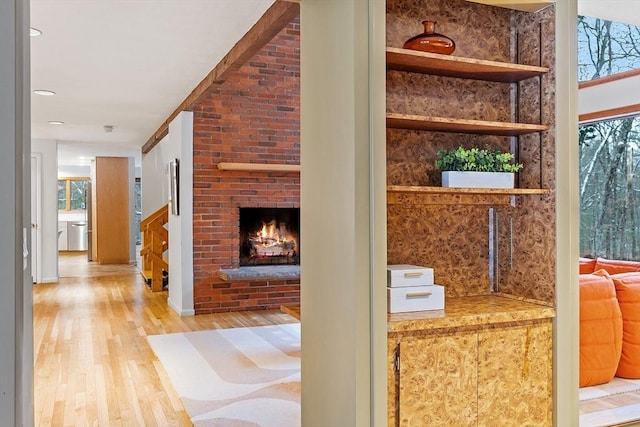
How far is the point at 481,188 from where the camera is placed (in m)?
2.41

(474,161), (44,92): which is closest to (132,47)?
(44,92)

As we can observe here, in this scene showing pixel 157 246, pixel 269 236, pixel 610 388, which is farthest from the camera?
pixel 157 246

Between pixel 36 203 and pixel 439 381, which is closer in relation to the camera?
pixel 439 381

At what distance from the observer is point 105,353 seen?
4.38m

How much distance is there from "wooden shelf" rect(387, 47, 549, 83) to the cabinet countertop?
1064mm

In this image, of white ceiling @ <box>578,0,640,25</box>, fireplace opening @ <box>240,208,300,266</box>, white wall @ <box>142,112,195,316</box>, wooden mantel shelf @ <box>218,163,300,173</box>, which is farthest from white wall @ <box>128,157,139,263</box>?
white ceiling @ <box>578,0,640,25</box>

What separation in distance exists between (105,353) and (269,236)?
2.55 m

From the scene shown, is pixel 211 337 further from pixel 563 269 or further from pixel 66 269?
pixel 66 269

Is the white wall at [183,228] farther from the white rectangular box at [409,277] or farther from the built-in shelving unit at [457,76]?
the white rectangular box at [409,277]

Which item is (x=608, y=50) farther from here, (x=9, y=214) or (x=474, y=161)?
(x=9, y=214)

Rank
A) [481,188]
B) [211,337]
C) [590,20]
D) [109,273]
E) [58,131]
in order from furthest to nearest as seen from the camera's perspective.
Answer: [109,273] < [58,131] < [211,337] < [590,20] < [481,188]

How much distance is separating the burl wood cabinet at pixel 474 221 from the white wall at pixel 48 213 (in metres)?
7.76

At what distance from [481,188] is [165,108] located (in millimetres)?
4836

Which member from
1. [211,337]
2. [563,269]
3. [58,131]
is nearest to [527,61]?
[563,269]
